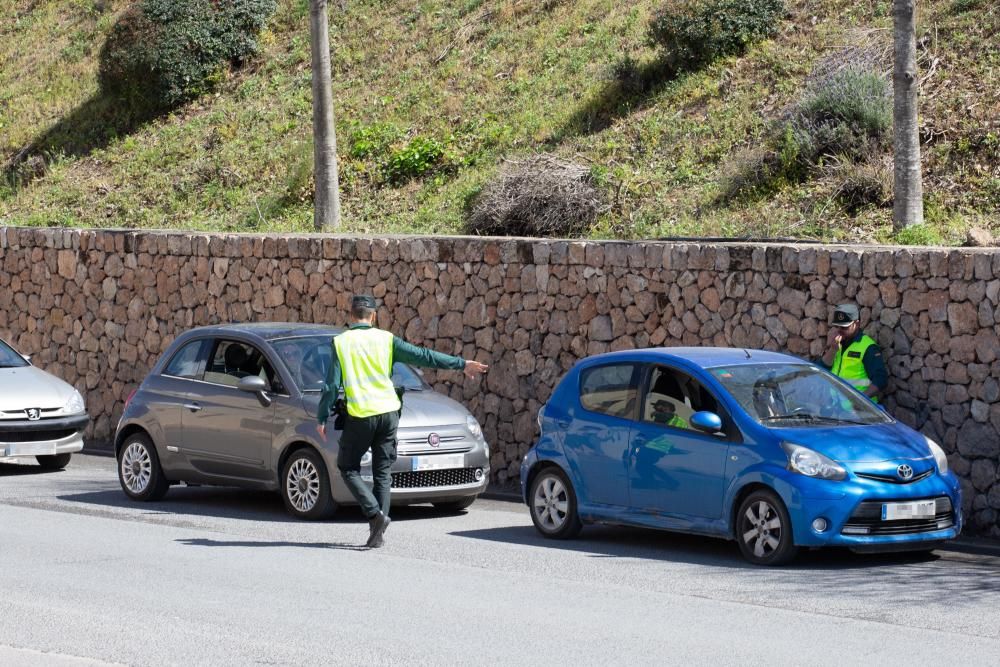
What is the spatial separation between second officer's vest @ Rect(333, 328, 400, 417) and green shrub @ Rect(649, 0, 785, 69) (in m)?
14.0

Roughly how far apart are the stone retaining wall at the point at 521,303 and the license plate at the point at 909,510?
1.98 meters

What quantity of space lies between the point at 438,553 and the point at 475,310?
18.3ft


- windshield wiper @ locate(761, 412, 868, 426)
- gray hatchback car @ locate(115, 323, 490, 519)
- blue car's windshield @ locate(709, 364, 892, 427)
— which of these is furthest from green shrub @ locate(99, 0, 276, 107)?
windshield wiper @ locate(761, 412, 868, 426)

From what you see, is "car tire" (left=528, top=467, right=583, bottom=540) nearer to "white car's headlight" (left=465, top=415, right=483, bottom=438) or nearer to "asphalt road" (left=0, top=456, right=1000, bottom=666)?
"asphalt road" (left=0, top=456, right=1000, bottom=666)

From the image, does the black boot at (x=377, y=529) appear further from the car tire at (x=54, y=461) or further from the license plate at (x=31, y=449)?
the car tire at (x=54, y=461)

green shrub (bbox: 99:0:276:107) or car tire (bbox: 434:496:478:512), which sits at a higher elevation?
green shrub (bbox: 99:0:276:107)

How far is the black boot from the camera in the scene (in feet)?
36.5

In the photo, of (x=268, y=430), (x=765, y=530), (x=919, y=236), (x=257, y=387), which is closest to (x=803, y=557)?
(x=765, y=530)

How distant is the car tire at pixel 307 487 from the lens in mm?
12641

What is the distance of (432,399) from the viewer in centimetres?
1348

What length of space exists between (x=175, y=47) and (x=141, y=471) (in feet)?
65.8

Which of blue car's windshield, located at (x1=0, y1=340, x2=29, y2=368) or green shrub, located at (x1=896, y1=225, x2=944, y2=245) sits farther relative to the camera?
blue car's windshield, located at (x1=0, y1=340, x2=29, y2=368)

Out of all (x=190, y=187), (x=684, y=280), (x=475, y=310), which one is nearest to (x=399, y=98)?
(x=190, y=187)

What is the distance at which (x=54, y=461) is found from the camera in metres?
17.2
